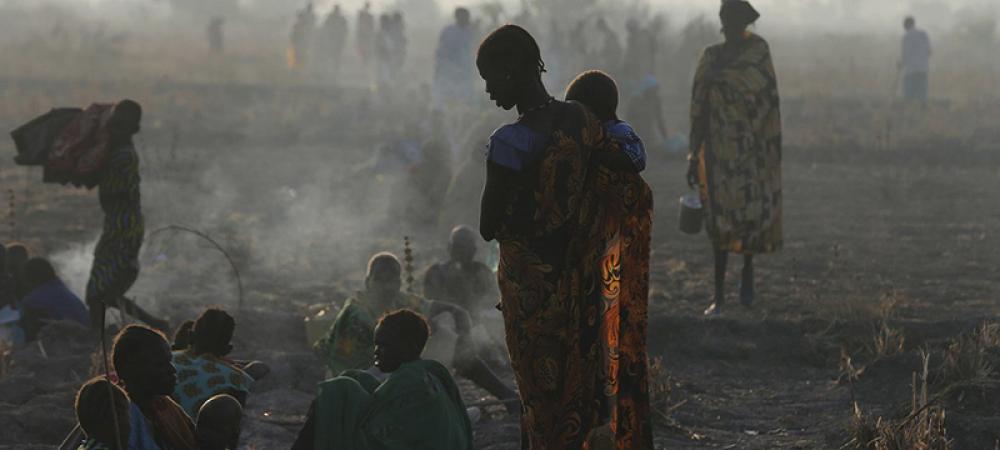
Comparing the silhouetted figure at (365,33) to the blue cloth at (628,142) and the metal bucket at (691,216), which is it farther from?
the blue cloth at (628,142)

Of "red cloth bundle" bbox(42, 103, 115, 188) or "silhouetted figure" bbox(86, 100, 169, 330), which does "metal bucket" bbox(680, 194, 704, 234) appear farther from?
"red cloth bundle" bbox(42, 103, 115, 188)

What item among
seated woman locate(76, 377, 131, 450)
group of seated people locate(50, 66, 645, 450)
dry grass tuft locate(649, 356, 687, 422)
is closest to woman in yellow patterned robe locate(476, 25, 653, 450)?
group of seated people locate(50, 66, 645, 450)

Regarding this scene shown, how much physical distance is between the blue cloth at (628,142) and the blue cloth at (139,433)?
5.34 ft

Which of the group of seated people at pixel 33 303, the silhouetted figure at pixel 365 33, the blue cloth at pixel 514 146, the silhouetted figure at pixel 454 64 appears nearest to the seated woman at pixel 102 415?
the blue cloth at pixel 514 146

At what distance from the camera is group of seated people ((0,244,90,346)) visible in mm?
8492

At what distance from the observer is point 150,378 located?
13.8 ft

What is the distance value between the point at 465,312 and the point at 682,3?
3521 inches

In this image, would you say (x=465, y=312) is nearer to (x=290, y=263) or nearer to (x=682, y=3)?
(x=290, y=263)

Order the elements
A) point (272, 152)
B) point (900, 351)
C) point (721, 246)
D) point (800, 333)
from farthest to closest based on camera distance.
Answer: point (272, 152)
point (721, 246)
point (800, 333)
point (900, 351)

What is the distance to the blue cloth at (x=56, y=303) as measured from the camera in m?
8.52

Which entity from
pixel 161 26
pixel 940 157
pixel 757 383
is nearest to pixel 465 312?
pixel 757 383

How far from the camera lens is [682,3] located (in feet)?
311

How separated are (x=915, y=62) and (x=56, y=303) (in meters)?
16.5

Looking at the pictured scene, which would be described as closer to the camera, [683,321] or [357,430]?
[357,430]
